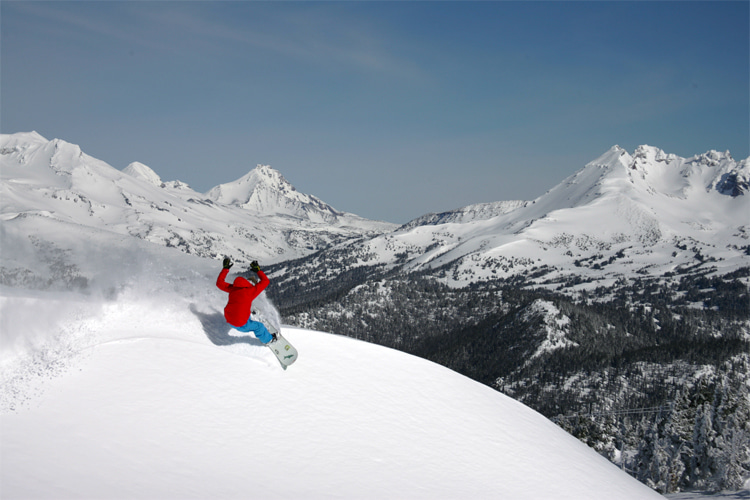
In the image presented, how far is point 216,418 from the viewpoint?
37.1 ft

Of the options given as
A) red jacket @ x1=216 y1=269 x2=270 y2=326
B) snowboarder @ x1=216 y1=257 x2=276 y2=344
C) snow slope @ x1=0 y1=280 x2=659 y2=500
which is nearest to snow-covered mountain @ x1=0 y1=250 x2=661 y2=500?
snow slope @ x1=0 y1=280 x2=659 y2=500

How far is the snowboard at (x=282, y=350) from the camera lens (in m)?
13.9

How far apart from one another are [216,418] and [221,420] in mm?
114

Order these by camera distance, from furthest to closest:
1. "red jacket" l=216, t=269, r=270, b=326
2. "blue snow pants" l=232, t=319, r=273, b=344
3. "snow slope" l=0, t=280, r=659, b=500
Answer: "blue snow pants" l=232, t=319, r=273, b=344 < "red jacket" l=216, t=269, r=270, b=326 < "snow slope" l=0, t=280, r=659, b=500

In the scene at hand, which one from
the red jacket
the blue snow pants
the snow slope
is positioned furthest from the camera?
the blue snow pants

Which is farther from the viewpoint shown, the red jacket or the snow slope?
the red jacket

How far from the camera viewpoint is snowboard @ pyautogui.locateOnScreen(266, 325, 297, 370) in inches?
546

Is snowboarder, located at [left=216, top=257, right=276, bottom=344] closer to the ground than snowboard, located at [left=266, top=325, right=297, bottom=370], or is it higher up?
higher up

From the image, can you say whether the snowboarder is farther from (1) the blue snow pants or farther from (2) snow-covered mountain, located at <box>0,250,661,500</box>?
(2) snow-covered mountain, located at <box>0,250,661,500</box>

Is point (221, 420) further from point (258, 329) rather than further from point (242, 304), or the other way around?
point (242, 304)

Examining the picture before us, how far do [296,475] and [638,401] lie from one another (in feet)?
614

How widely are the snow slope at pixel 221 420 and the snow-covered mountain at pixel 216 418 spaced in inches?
1.3

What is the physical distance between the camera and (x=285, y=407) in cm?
1238

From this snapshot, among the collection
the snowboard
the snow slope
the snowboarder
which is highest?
the snowboarder
